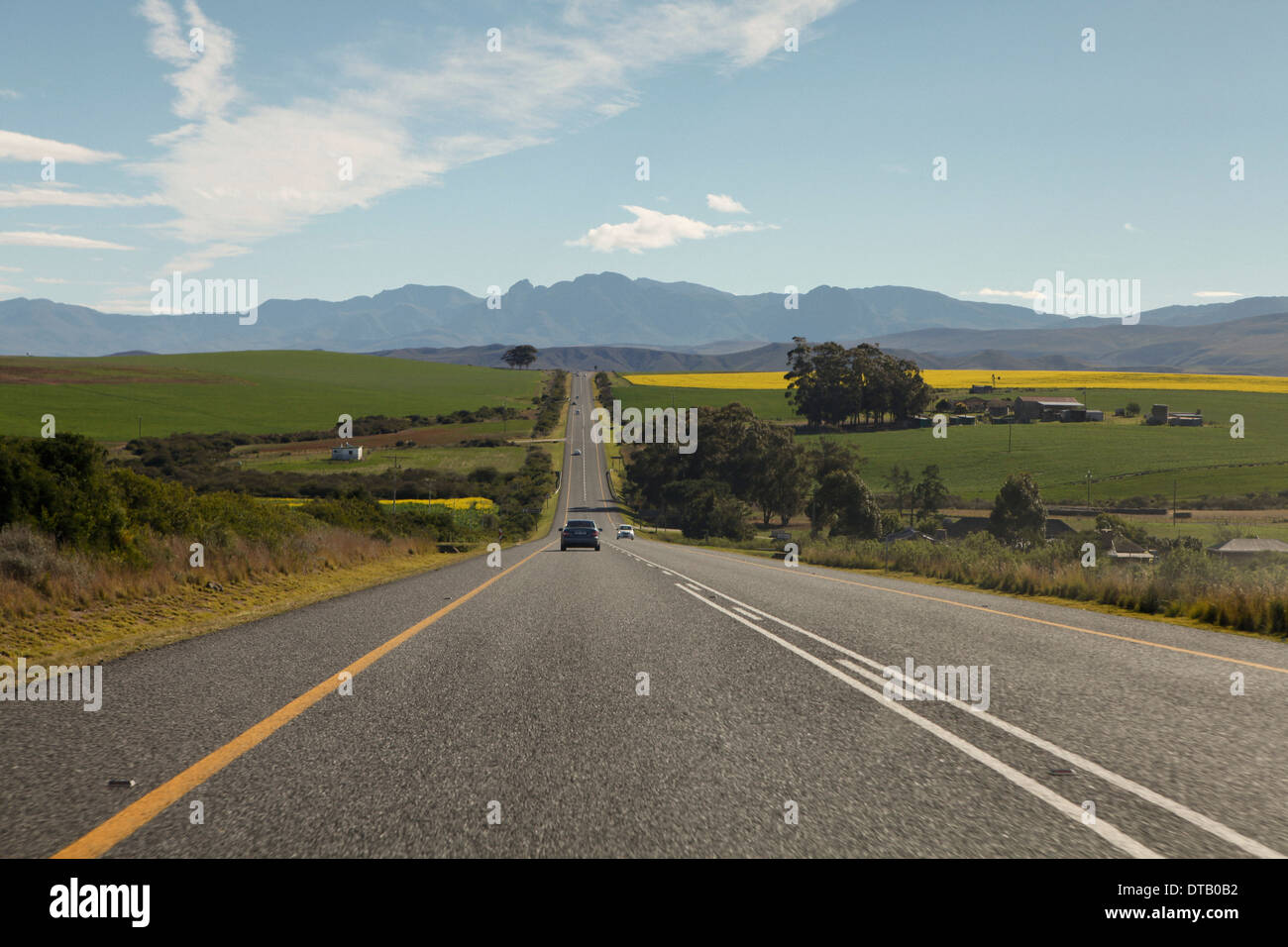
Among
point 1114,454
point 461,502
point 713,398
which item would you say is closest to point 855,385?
point 713,398

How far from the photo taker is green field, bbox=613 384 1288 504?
8181 centimetres

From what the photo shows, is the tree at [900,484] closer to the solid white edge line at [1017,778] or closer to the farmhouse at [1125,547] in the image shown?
the farmhouse at [1125,547]

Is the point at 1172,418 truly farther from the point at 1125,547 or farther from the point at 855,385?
the point at 1125,547

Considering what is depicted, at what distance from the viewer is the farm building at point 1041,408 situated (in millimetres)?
136375

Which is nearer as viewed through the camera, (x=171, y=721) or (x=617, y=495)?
(x=171, y=721)

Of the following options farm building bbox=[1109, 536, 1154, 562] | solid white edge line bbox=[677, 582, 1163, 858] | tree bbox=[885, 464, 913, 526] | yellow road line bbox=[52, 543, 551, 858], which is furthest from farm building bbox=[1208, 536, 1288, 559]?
yellow road line bbox=[52, 543, 551, 858]

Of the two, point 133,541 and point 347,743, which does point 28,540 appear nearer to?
→ point 133,541

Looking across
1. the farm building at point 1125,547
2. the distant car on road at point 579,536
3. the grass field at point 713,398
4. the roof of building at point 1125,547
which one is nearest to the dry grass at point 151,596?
the distant car on road at point 579,536

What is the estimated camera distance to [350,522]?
1129 inches

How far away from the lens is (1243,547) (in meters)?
50.9
